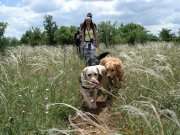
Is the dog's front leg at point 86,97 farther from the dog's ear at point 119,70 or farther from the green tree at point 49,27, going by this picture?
the green tree at point 49,27

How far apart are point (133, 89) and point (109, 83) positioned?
6.48 feet

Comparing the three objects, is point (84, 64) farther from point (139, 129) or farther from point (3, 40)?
point (3, 40)

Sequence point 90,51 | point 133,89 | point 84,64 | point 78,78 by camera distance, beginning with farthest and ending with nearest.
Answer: point 90,51 → point 84,64 → point 78,78 → point 133,89

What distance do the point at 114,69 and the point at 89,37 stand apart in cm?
354

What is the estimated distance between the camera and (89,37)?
12758mm

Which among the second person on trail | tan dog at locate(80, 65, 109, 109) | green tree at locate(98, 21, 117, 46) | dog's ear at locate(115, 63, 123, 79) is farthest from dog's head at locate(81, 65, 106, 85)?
green tree at locate(98, 21, 117, 46)

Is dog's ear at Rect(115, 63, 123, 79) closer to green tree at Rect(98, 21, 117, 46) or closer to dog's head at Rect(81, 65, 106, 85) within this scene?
dog's head at Rect(81, 65, 106, 85)

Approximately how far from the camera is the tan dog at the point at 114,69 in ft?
30.6

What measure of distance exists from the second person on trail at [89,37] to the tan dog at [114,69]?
115 inches

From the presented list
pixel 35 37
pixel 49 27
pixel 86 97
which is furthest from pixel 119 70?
pixel 49 27

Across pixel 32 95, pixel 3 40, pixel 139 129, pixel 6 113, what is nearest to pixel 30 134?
pixel 6 113

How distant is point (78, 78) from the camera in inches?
359

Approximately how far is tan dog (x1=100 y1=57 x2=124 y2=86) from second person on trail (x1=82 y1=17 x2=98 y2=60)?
2924 mm

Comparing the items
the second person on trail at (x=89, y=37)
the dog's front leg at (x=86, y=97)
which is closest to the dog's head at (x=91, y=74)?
the dog's front leg at (x=86, y=97)
